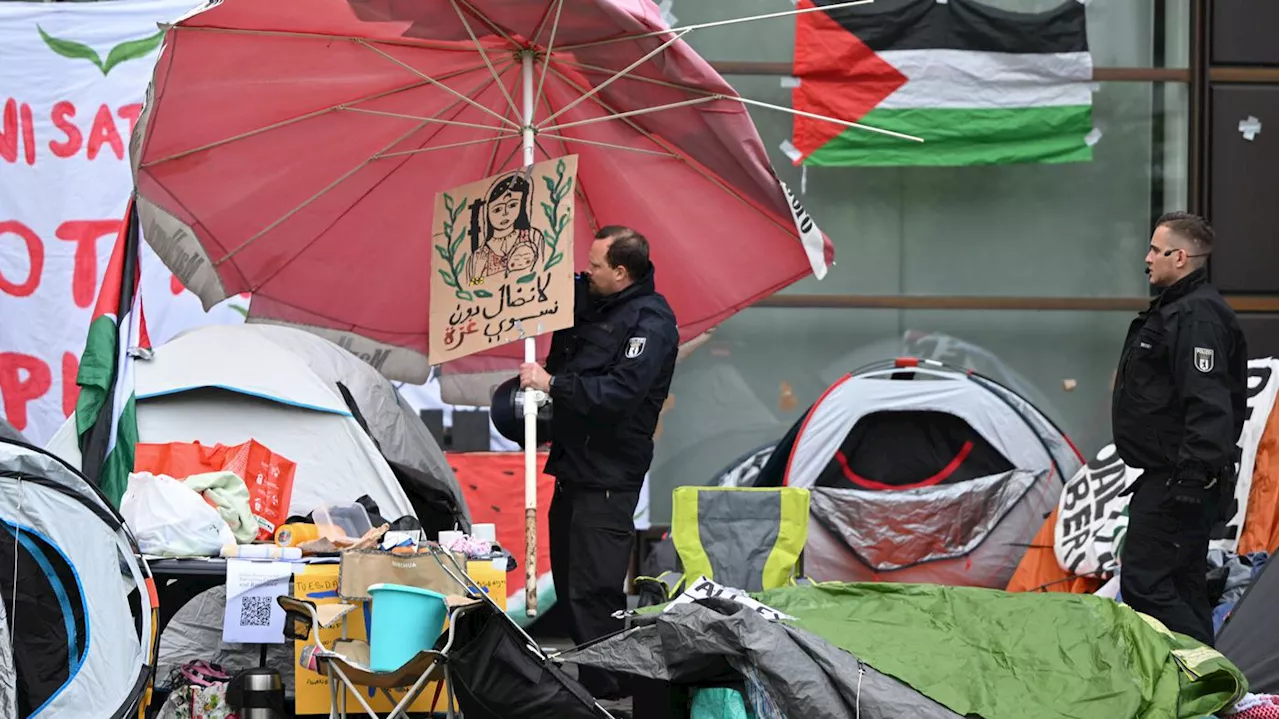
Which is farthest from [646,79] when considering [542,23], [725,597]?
[725,597]

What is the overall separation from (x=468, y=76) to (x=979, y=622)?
111 inches

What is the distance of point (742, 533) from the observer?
24.7 ft

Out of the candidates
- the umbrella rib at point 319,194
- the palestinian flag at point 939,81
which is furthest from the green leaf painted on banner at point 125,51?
the palestinian flag at point 939,81

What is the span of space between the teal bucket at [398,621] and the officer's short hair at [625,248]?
158 centimetres

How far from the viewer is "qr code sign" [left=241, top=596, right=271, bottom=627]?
17.3 ft

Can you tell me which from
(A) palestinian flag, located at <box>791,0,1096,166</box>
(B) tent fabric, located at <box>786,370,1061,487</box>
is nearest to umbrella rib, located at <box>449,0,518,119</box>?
(B) tent fabric, located at <box>786,370,1061,487</box>

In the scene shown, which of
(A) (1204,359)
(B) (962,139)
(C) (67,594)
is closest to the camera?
(C) (67,594)

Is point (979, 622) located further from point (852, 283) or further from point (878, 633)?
point (852, 283)

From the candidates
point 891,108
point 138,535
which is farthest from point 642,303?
point 891,108

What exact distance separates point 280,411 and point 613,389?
2.16 metres

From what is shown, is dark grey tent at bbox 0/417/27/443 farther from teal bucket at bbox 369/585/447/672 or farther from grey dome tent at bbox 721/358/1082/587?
grey dome tent at bbox 721/358/1082/587

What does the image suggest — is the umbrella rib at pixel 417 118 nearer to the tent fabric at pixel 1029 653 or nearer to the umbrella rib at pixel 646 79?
the umbrella rib at pixel 646 79

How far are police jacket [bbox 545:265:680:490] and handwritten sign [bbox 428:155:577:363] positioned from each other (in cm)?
28

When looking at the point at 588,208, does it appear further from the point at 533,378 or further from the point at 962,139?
the point at 962,139
